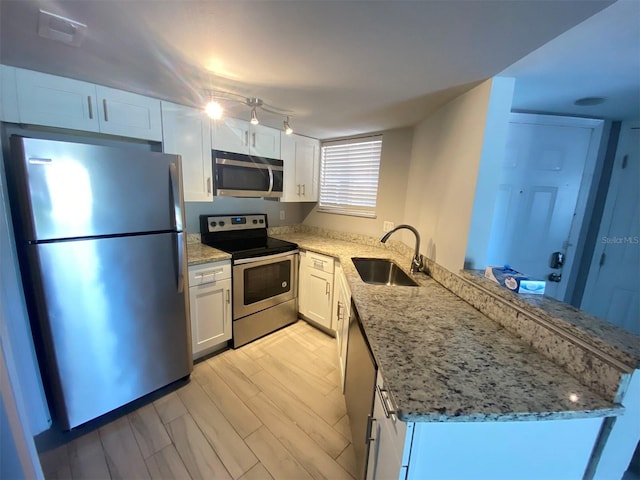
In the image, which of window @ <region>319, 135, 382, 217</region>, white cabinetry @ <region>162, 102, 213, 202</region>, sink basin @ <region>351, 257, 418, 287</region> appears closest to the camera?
white cabinetry @ <region>162, 102, 213, 202</region>

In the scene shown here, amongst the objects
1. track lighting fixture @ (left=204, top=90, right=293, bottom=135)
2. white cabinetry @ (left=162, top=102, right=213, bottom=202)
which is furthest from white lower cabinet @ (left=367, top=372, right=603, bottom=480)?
white cabinetry @ (left=162, top=102, right=213, bottom=202)

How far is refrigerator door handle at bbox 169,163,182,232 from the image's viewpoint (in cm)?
159

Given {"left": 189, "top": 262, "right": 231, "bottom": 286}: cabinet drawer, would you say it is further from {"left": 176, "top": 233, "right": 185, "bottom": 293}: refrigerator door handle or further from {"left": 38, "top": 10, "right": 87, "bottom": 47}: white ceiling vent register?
{"left": 38, "top": 10, "right": 87, "bottom": 47}: white ceiling vent register

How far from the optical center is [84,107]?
1535mm

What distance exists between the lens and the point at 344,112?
6.44ft

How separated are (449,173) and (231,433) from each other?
85.7 inches

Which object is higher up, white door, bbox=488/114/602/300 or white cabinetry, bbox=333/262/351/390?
white door, bbox=488/114/602/300

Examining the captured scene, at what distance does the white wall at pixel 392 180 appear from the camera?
2.43 meters

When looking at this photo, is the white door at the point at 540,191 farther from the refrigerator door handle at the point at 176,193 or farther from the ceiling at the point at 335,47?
the refrigerator door handle at the point at 176,193

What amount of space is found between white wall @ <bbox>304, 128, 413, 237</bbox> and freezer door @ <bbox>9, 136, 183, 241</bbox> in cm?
190

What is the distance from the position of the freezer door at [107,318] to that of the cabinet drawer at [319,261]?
1.21 meters

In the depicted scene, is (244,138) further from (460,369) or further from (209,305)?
(460,369)

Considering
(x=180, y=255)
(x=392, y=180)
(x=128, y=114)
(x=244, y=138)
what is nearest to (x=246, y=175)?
(x=244, y=138)

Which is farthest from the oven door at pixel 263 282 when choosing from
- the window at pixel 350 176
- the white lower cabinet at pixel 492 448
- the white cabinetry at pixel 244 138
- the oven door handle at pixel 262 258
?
the white lower cabinet at pixel 492 448
